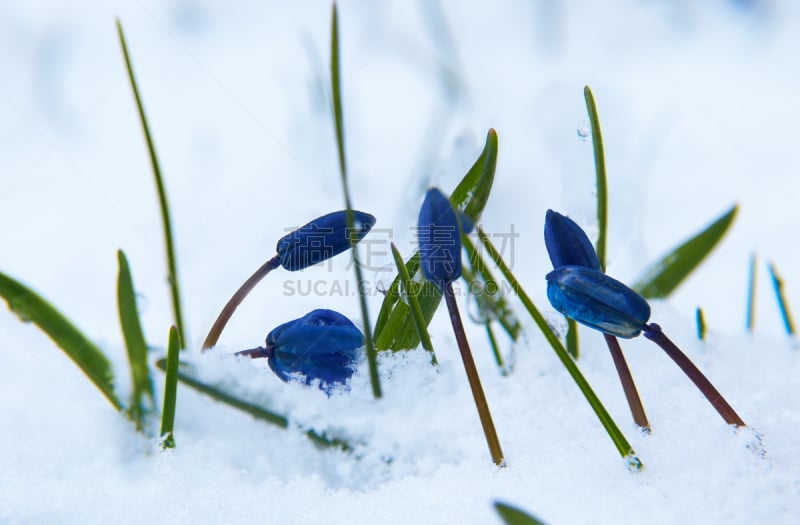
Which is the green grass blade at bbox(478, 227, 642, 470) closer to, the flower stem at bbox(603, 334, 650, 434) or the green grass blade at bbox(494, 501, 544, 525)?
the flower stem at bbox(603, 334, 650, 434)

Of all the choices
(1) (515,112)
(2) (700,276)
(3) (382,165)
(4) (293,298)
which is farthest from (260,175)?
(2) (700,276)

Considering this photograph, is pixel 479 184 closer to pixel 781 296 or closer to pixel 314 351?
pixel 314 351

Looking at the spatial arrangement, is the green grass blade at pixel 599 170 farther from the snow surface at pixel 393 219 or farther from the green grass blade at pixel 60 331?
the green grass blade at pixel 60 331

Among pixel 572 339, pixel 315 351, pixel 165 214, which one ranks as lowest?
pixel 572 339

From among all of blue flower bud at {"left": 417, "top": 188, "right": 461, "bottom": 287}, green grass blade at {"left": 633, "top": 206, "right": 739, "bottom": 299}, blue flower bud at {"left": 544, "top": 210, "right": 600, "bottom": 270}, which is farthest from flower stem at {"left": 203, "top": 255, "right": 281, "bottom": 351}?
green grass blade at {"left": 633, "top": 206, "right": 739, "bottom": 299}

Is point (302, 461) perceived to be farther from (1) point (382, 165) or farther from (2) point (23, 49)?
(2) point (23, 49)

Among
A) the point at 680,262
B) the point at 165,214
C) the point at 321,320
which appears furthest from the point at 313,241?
the point at 680,262

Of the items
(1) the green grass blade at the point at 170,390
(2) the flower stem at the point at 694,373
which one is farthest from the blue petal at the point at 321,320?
(2) the flower stem at the point at 694,373
